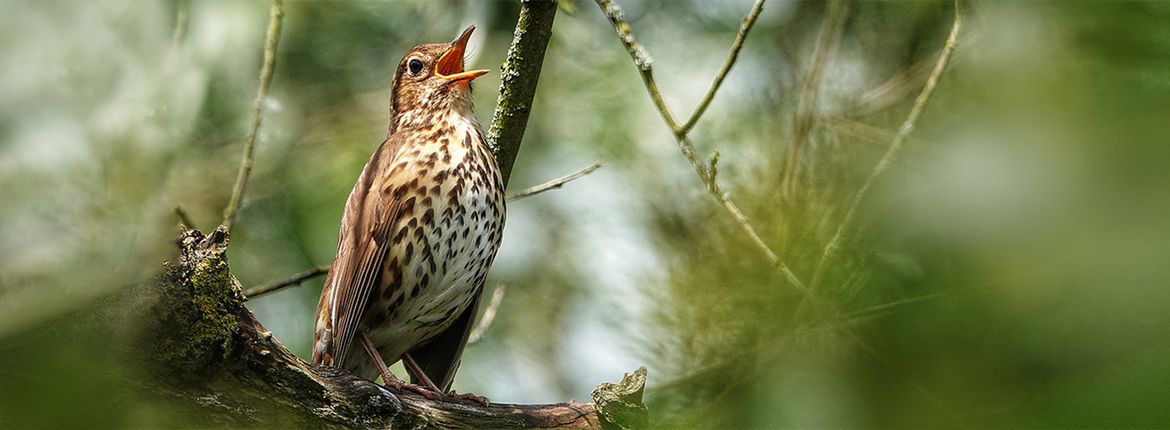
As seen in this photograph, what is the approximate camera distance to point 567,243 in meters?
6.27

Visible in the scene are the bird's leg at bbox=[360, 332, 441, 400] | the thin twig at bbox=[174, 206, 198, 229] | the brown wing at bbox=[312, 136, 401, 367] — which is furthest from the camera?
the brown wing at bbox=[312, 136, 401, 367]

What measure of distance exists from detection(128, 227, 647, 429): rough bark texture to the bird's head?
171 centimetres

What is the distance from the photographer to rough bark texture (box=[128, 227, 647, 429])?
201 centimetres

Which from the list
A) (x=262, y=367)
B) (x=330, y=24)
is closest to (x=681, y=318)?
(x=262, y=367)

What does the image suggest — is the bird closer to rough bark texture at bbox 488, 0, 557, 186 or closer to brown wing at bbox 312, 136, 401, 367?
brown wing at bbox 312, 136, 401, 367

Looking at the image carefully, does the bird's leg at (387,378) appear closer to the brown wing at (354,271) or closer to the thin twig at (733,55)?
the brown wing at (354,271)

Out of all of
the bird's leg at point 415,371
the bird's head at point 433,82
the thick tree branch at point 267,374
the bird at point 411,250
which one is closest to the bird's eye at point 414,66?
the bird's head at point 433,82

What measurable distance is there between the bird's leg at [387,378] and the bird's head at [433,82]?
3.44ft

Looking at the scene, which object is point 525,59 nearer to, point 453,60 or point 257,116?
point 257,116

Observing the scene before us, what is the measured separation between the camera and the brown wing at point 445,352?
4434mm

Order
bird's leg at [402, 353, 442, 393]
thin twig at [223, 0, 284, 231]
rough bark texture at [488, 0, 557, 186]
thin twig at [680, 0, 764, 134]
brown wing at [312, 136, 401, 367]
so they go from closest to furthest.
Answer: thin twig at [680, 0, 764, 134] → rough bark texture at [488, 0, 557, 186] → brown wing at [312, 136, 401, 367] → thin twig at [223, 0, 284, 231] → bird's leg at [402, 353, 442, 393]

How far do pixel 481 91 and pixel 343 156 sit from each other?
86 cm

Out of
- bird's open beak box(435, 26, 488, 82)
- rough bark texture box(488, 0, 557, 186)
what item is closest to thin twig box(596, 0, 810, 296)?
rough bark texture box(488, 0, 557, 186)

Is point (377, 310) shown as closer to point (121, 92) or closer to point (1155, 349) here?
point (121, 92)
